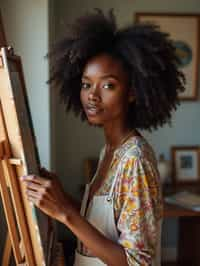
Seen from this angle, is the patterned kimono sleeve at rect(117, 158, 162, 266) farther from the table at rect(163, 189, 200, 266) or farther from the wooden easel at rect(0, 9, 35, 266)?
the table at rect(163, 189, 200, 266)

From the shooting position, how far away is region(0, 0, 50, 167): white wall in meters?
1.78

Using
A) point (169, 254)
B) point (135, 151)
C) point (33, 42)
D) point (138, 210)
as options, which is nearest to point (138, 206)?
point (138, 210)

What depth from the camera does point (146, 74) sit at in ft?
3.49

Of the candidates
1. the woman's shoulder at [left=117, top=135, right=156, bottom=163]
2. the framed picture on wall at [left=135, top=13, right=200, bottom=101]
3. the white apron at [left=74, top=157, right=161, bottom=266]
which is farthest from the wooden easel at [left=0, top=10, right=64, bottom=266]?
the framed picture on wall at [left=135, top=13, right=200, bottom=101]

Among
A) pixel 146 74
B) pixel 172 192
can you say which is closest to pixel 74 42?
pixel 146 74

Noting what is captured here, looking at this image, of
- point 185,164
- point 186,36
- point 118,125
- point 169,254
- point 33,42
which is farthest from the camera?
point 169,254

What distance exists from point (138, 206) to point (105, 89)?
1.12ft

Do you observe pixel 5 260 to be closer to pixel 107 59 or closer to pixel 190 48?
pixel 107 59

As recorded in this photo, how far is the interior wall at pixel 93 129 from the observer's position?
250cm

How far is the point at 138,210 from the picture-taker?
0.98m

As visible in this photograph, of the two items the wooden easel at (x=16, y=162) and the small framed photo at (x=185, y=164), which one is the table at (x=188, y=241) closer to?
the small framed photo at (x=185, y=164)

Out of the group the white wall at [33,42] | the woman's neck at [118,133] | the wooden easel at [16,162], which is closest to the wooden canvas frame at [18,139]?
the wooden easel at [16,162]

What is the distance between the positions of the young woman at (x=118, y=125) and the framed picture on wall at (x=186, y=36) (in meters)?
1.42

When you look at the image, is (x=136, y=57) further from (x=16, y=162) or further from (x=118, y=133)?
(x=16, y=162)
